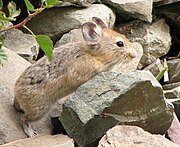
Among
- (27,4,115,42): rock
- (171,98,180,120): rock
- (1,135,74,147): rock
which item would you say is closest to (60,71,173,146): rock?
(1,135,74,147): rock

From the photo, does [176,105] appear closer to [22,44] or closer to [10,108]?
[10,108]

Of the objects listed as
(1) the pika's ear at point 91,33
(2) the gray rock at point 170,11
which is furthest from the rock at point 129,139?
(2) the gray rock at point 170,11

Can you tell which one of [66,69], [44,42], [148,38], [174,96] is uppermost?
[44,42]

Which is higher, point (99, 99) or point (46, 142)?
point (99, 99)

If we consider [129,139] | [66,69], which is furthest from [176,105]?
[129,139]

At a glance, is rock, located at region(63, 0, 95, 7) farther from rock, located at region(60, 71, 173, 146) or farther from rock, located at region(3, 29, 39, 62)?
rock, located at region(60, 71, 173, 146)

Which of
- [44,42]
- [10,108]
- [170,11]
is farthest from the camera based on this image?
[170,11]
